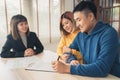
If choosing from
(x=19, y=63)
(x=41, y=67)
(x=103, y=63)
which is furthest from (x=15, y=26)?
(x=103, y=63)

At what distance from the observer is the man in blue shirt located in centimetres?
122

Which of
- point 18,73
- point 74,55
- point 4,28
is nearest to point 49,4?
point 4,28

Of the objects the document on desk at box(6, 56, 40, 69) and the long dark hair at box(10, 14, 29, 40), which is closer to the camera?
the document on desk at box(6, 56, 40, 69)

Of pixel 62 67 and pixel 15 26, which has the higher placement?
pixel 15 26

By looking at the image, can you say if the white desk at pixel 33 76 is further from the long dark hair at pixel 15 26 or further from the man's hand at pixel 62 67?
the long dark hair at pixel 15 26

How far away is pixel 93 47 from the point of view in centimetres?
141

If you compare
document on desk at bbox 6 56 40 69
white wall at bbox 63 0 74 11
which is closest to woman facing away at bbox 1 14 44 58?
document on desk at bbox 6 56 40 69

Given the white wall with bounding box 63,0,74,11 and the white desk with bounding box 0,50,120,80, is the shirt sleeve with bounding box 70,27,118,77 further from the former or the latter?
the white wall with bounding box 63,0,74,11

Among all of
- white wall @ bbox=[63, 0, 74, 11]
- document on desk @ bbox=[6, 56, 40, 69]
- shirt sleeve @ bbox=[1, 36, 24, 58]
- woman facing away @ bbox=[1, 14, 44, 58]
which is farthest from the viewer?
white wall @ bbox=[63, 0, 74, 11]

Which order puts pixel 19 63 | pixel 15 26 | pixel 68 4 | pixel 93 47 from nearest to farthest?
pixel 93 47 < pixel 19 63 < pixel 15 26 < pixel 68 4

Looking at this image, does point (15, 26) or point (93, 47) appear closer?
point (93, 47)

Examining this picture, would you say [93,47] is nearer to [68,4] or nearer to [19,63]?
[19,63]

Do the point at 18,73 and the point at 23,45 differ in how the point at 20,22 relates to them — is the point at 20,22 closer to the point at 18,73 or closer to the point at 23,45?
the point at 23,45

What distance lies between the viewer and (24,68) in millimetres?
1432
